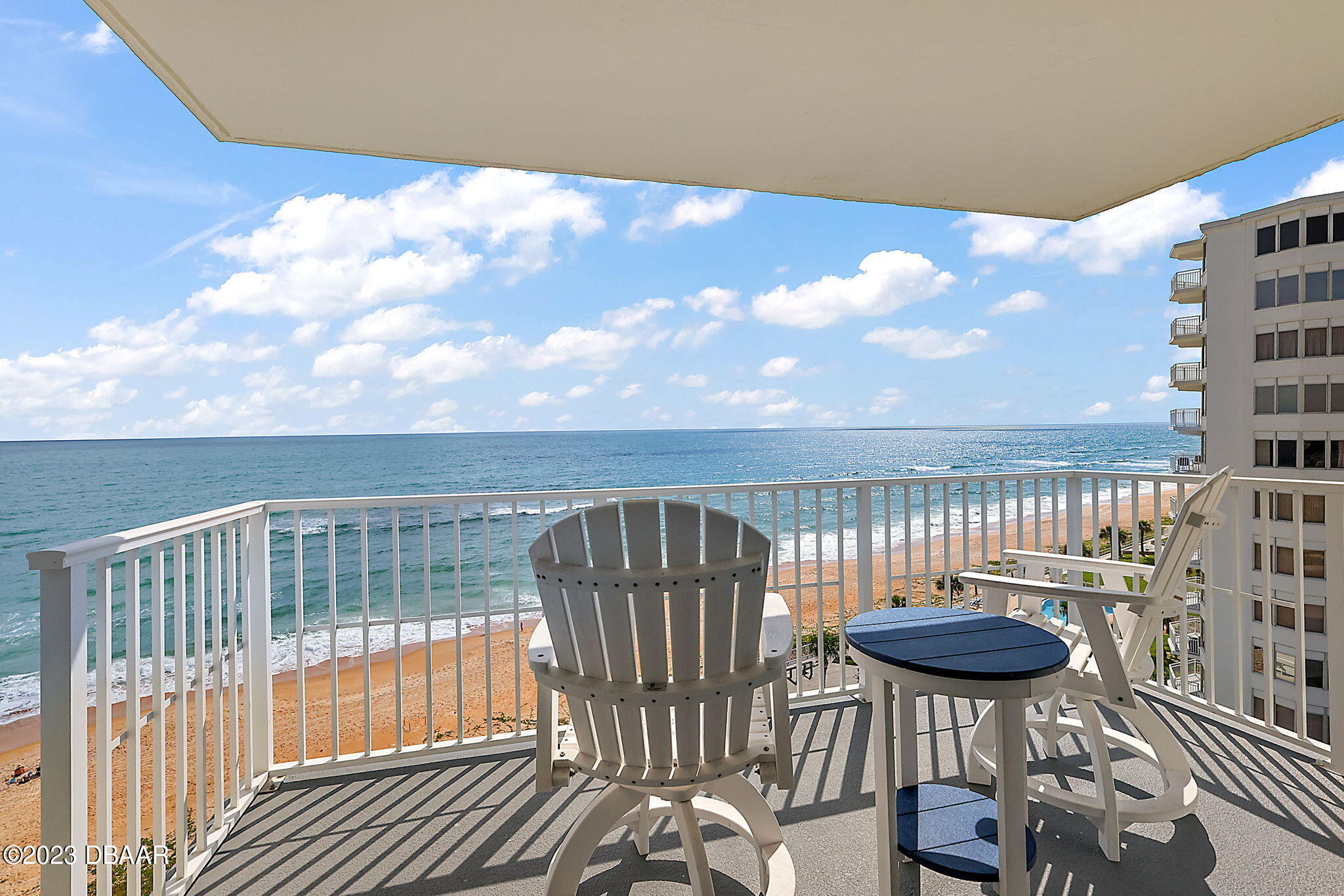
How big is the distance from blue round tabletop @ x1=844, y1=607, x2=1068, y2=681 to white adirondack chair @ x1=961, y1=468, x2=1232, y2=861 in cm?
19

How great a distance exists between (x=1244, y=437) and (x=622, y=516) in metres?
21.1

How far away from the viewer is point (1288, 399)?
49.8 feet

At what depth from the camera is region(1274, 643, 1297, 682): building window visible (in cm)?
1313

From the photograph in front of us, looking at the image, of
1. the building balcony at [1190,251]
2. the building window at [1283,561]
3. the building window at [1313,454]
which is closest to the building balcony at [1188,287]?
the building balcony at [1190,251]

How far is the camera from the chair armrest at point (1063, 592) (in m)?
1.62

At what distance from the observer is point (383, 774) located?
251 cm

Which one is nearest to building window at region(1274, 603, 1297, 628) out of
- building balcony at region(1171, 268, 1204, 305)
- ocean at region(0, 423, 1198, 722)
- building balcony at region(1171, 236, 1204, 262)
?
ocean at region(0, 423, 1198, 722)

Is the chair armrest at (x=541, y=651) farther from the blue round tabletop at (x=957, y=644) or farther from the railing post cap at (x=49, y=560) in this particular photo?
the railing post cap at (x=49, y=560)

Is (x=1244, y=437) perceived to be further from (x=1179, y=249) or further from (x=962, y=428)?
(x=962, y=428)

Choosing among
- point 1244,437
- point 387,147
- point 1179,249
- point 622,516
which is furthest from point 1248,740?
point 1179,249

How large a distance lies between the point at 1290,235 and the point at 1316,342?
110 inches

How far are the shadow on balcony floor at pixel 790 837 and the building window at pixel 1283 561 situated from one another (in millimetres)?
16029

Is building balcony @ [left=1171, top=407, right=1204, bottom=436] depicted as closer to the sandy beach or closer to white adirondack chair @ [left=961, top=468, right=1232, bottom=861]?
the sandy beach

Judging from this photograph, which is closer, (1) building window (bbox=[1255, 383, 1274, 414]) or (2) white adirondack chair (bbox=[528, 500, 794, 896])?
(2) white adirondack chair (bbox=[528, 500, 794, 896])
